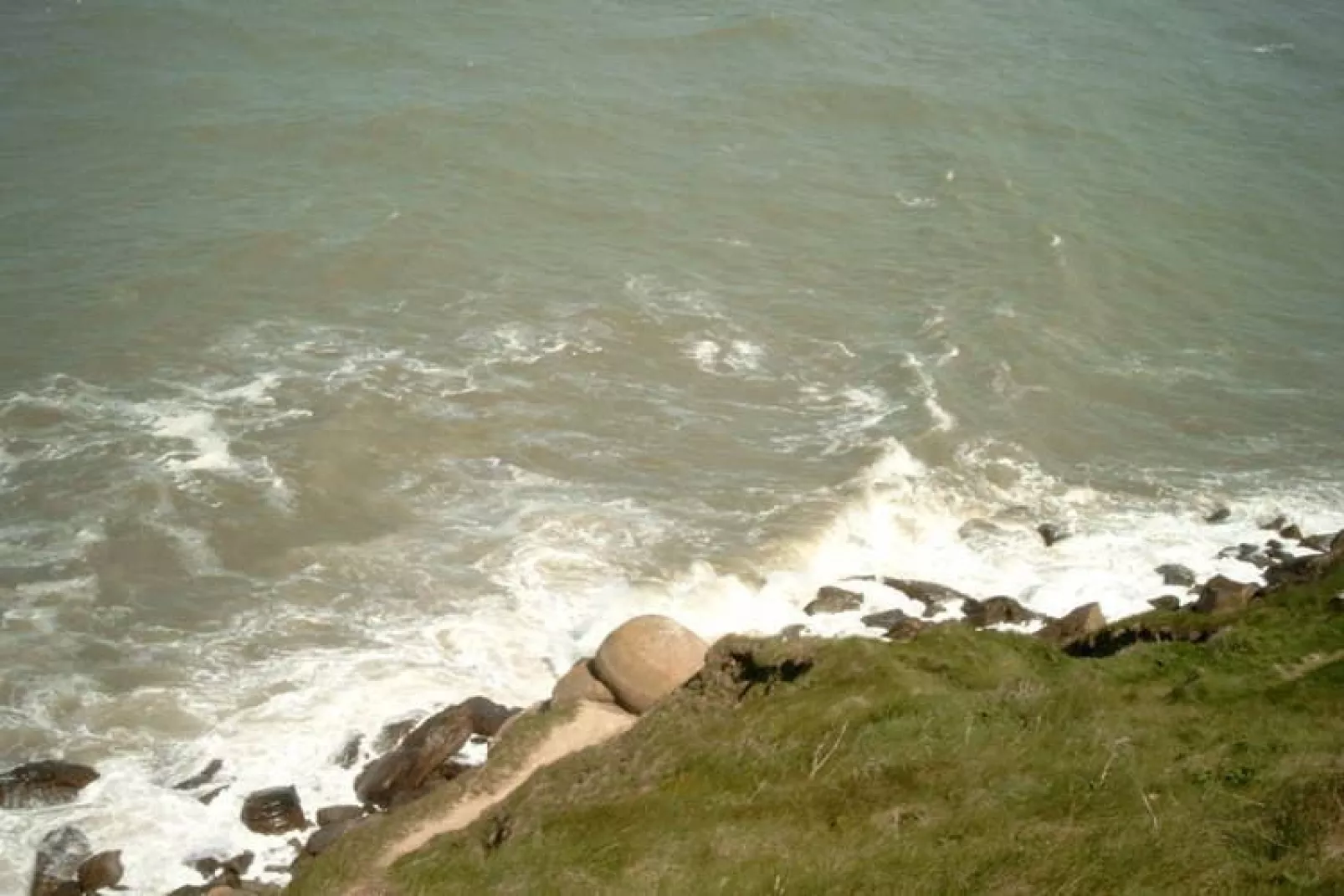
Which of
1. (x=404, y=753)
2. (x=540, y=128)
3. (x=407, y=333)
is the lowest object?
(x=404, y=753)

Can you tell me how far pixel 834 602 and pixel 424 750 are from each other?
1112 centimetres

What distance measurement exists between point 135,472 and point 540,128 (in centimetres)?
2629

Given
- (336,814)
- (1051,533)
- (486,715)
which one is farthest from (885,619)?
(336,814)

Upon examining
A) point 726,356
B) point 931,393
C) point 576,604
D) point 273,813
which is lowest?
point 273,813

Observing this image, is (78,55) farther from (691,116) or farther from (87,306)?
(691,116)

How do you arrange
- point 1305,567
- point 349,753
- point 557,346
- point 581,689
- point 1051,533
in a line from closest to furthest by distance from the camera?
point 581,689
point 349,753
point 1305,567
point 1051,533
point 557,346

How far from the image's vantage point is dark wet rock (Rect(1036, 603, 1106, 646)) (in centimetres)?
2977

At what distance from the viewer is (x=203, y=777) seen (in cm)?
2709

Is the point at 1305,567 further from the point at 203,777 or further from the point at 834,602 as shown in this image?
the point at 203,777

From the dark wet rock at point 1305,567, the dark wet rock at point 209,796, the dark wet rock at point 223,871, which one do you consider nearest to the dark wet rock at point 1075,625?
the dark wet rock at point 1305,567

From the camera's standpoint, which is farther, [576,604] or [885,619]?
[576,604]

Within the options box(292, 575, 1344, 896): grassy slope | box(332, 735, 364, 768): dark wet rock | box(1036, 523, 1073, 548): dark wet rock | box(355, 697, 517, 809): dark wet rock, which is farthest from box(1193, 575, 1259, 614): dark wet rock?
box(332, 735, 364, 768): dark wet rock

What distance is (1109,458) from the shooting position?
40.0m

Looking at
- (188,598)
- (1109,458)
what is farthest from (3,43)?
(1109,458)
